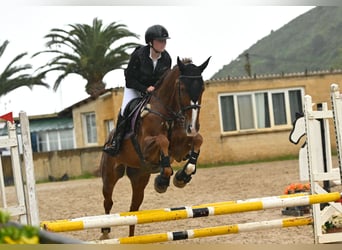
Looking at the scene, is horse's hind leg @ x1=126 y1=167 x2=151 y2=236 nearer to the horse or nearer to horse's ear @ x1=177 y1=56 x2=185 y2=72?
the horse

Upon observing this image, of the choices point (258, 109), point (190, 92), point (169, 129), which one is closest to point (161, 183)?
point (169, 129)

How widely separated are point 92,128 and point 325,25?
5167 cm

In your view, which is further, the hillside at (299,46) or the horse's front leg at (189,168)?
the hillside at (299,46)

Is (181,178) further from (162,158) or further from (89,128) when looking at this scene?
(89,128)

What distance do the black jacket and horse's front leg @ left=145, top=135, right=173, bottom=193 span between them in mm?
680

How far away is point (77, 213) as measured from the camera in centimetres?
921

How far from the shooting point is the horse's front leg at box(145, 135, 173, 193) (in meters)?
4.95

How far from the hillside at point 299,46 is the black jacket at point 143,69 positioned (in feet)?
155

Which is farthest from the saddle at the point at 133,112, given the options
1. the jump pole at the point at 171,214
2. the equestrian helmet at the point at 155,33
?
the jump pole at the point at 171,214

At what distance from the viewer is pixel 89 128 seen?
71.8 feet

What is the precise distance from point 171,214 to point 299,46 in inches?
2766

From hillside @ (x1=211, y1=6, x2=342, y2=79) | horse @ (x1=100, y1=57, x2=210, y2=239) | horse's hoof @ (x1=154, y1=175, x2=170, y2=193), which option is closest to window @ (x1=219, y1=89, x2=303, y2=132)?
horse @ (x1=100, y1=57, x2=210, y2=239)

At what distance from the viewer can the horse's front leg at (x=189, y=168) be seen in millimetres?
5051

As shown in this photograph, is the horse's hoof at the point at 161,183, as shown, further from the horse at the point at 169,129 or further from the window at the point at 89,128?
the window at the point at 89,128
